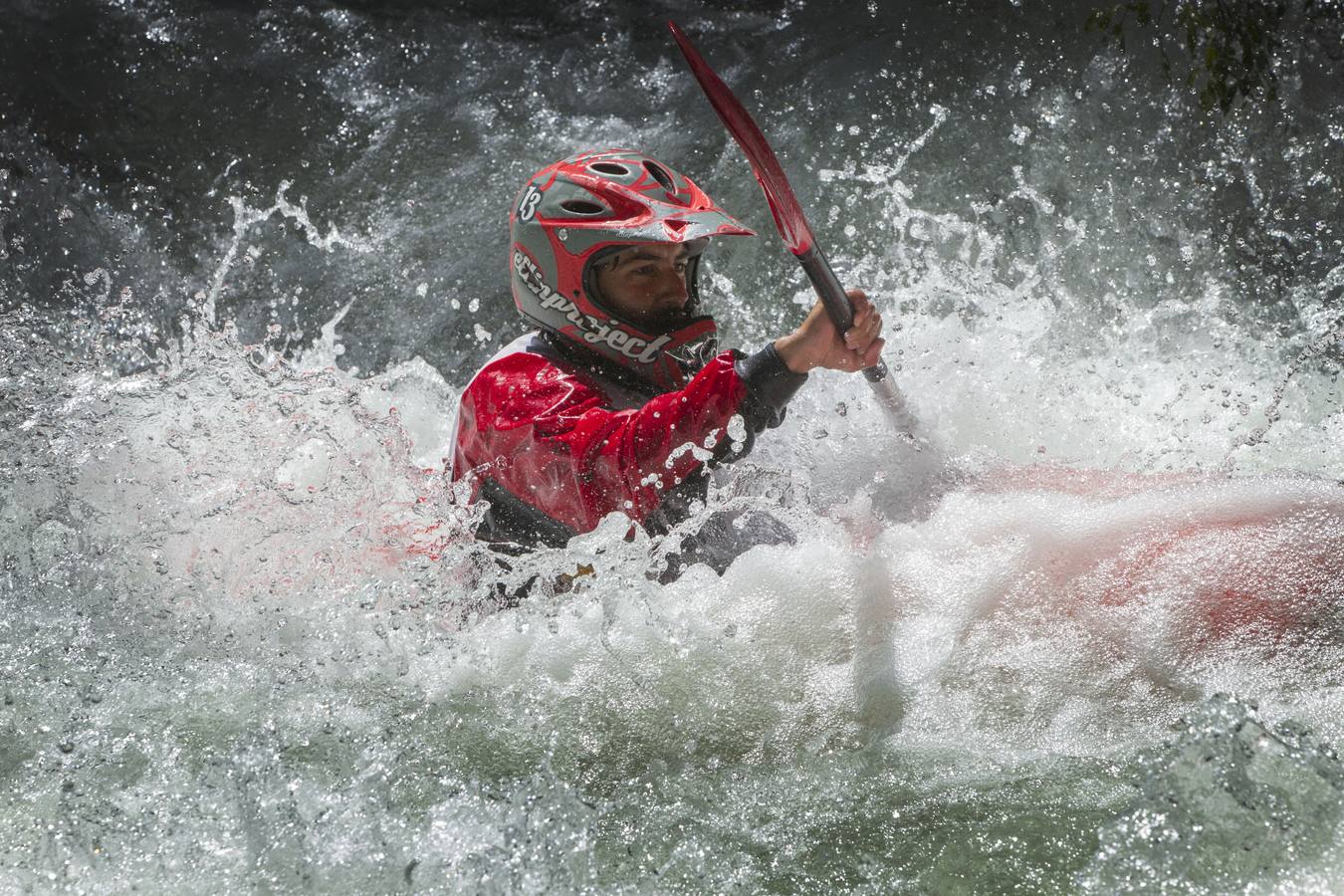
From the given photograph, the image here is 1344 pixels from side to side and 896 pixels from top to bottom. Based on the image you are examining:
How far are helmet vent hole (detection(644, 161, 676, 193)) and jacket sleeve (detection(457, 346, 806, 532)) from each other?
1.82 ft

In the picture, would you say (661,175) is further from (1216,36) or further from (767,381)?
(1216,36)

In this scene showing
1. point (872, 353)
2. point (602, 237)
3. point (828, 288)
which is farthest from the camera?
point (602, 237)

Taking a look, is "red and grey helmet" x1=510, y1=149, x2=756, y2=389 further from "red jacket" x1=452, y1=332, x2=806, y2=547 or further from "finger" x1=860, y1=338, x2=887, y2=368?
"finger" x1=860, y1=338, x2=887, y2=368

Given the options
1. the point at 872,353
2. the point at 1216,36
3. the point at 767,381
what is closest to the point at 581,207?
the point at 767,381

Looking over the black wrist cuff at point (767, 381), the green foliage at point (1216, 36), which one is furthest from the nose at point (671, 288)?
the green foliage at point (1216, 36)

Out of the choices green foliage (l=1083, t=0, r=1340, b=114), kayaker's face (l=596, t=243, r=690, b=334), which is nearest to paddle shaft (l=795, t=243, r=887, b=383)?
kayaker's face (l=596, t=243, r=690, b=334)

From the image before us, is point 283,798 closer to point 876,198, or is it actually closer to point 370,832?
point 370,832

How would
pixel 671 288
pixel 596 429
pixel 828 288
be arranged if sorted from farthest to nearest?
pixel 671 288 → pixel 596 429 → pixel 828 288

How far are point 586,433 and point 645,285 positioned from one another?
1.67 feet

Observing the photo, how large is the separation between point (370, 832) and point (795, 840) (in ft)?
2.53

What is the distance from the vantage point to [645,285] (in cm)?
306

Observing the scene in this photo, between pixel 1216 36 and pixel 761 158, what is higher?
pixel 1216 36

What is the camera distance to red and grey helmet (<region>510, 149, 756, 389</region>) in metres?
2.98

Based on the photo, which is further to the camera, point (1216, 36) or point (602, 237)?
point (1216, 36)
